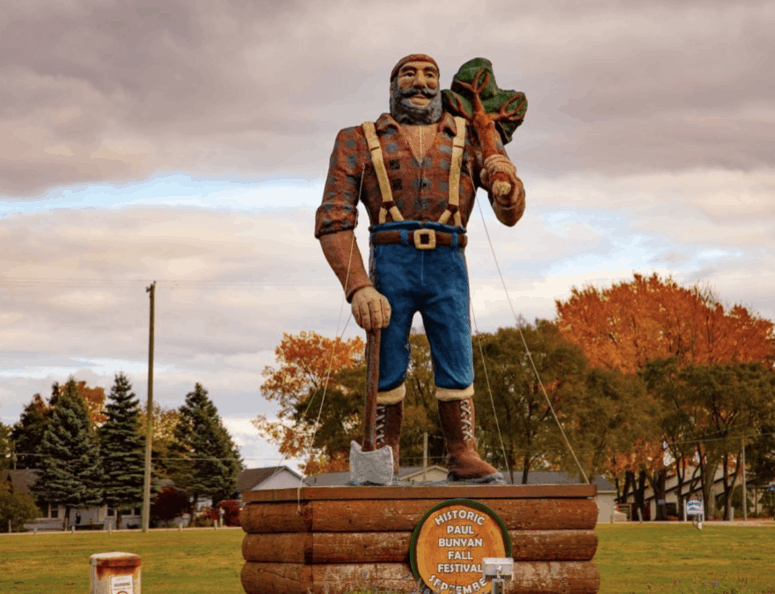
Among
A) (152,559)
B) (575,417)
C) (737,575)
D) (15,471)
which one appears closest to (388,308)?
(737,575)

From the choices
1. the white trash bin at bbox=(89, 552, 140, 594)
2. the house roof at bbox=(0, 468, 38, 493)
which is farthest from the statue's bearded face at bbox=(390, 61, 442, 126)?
the house roof at bbox=(0, 468, 38, 493)

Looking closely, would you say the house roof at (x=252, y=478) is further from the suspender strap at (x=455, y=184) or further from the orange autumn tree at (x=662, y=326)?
the suspender strap at (x=455, y=184)

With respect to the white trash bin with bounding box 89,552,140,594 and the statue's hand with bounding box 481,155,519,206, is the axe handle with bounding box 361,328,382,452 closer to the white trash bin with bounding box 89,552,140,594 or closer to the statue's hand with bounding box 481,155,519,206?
the statue's hand with bounding box 481,155,519,206

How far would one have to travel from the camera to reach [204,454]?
47312 mm

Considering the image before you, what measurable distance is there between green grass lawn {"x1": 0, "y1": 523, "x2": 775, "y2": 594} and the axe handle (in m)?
3.56

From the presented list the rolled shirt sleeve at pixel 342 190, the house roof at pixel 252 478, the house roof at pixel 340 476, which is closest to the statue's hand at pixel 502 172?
the rolled shirt sleeve at pixel 342 190

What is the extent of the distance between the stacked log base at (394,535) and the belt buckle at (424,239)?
1783mm

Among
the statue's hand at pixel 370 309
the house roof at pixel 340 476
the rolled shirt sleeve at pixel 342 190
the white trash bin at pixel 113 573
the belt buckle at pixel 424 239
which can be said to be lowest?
the white trash bin at pixel 113 573

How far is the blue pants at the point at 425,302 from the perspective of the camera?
8.25 metres

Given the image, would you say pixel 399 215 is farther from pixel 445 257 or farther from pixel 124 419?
pixel 124 419

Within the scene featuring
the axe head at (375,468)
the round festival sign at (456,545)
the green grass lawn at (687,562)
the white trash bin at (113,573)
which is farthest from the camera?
the green grass lawn at (687,562)

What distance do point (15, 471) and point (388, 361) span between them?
1909 inches

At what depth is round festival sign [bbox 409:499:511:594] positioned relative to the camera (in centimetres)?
735

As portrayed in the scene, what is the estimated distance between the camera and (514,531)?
297 inches
